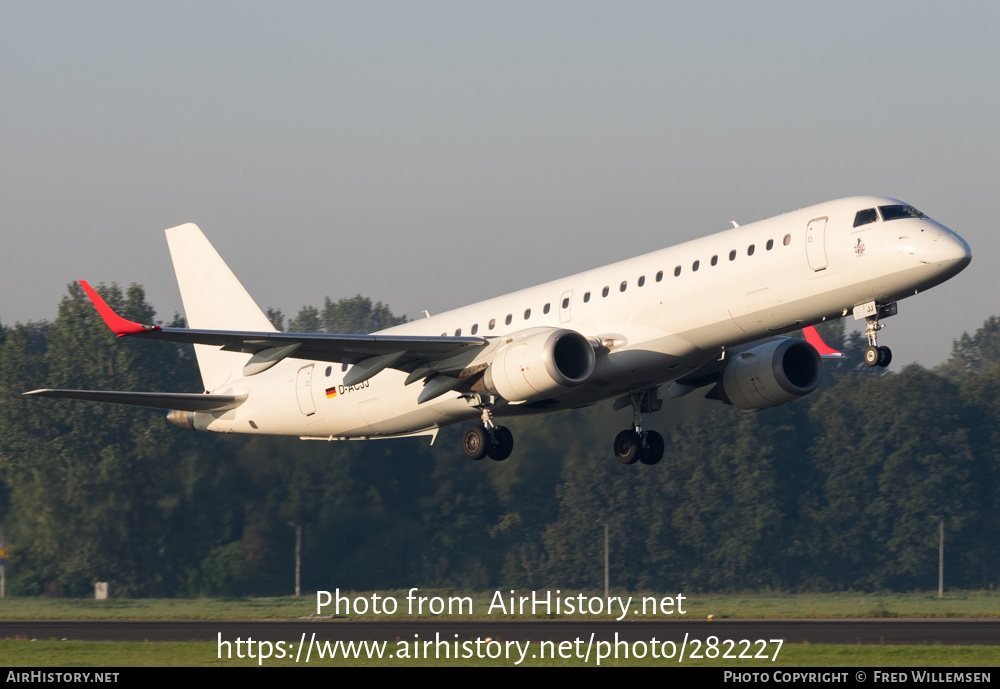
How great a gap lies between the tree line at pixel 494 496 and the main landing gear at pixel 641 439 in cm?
733

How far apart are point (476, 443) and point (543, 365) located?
3922 millimetres

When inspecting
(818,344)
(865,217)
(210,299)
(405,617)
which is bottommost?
(405,617)

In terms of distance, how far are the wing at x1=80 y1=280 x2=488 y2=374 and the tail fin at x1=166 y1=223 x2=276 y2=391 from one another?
→ 8.43m

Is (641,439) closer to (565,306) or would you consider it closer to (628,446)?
(628,446)

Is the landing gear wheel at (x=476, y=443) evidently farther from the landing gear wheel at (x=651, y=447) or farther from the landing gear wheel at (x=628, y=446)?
the landing gear wheel at (x=651, y=447)

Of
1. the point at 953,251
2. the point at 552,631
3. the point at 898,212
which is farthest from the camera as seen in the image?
the point at 552,631

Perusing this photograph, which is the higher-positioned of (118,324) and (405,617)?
(118,324)

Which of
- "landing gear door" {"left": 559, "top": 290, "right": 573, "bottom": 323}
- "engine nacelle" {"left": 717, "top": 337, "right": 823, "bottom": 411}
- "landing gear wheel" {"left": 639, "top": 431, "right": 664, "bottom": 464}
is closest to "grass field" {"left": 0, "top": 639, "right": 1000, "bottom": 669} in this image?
"landing gear door" {"left": 559, "top": 290, "right": 573, "bottom": 323}

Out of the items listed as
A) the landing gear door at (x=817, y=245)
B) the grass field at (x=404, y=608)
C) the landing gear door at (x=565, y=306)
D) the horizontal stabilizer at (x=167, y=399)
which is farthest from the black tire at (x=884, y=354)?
the horizontal stabilizer at (x=167, y=399)

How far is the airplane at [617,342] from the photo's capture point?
2945cm

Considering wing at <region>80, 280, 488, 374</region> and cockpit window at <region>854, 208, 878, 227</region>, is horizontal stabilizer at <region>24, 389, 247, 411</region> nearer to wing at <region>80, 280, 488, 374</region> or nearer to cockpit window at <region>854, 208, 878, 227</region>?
wing at <region>80, 280, 488, 374</region>

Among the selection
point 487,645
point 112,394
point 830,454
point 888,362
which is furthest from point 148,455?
point 830,454

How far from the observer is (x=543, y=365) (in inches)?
1232

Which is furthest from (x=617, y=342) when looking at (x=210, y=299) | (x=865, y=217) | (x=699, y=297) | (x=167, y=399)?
(x=210, y=299)
